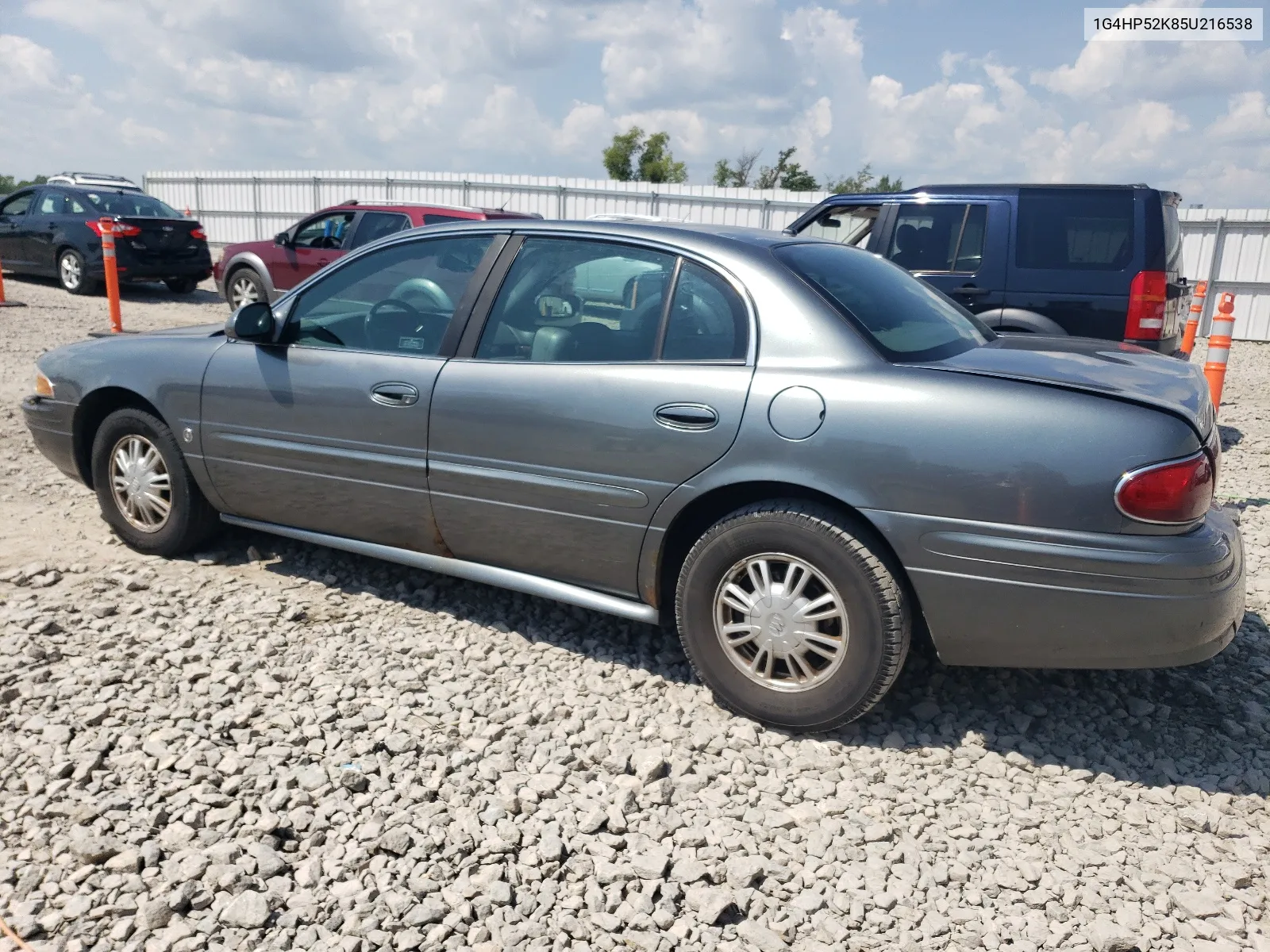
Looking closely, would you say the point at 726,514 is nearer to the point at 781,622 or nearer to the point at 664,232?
the point at 781,622

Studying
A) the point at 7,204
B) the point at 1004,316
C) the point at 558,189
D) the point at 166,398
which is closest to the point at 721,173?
the point at 558,189

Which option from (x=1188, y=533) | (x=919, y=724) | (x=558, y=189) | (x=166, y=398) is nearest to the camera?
(x=1188, y=533)

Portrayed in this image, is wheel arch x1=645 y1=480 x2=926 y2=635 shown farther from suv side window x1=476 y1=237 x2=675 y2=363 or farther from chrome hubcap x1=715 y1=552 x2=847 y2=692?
suv side window x1=476 y1=237 x2=675 y2=363

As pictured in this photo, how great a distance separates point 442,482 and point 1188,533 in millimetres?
2490

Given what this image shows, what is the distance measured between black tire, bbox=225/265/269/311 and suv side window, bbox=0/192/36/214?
15.5ft

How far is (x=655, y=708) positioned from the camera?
3469mm

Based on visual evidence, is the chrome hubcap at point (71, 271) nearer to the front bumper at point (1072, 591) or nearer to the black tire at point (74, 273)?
the black tire at point (74, 273)

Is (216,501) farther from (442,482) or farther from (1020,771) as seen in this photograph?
(1020,771)

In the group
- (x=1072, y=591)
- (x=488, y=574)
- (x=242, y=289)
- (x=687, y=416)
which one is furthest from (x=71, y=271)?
(x=1072, y=591)

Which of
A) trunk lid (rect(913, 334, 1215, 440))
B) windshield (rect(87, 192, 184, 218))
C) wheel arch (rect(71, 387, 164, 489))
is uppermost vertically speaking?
windshield (rect(87, 192, 184, 218))

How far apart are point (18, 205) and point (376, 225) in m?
8.29

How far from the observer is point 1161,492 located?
277cm

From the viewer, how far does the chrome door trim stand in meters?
3.57

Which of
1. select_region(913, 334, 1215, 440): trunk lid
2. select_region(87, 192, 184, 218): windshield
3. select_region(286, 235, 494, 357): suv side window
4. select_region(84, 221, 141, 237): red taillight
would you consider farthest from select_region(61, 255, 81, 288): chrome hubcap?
select_region(913, 334, 1215, 440): trunk lid
